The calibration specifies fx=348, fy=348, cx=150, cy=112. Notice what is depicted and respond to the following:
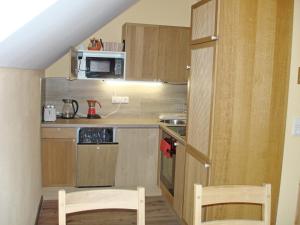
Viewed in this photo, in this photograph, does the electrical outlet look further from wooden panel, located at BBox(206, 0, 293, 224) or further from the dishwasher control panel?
wooden panel, located at BBox(206, 0, 293, 224)

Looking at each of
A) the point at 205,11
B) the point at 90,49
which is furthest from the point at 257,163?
the point at 90,49

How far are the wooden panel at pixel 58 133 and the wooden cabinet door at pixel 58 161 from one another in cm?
5

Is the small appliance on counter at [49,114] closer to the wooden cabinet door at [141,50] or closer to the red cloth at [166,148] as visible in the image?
the wooden cabinet door at [141,50]

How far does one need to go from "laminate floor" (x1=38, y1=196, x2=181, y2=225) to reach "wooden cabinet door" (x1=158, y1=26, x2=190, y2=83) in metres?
1.61

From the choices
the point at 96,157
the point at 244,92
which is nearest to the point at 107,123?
the point at 96,157

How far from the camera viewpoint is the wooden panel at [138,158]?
168 inches

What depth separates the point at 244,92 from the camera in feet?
8.08

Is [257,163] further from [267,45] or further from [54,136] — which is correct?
[54,136]

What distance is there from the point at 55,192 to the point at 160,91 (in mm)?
1866

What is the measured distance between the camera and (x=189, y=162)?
298cm

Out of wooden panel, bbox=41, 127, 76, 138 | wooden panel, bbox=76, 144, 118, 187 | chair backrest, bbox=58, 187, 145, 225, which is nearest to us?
chair backrest, bbox=58, 187, 145, 225

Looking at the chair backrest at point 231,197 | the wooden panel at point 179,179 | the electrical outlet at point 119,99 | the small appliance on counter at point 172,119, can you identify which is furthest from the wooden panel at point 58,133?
the chair backrest at point 231,197

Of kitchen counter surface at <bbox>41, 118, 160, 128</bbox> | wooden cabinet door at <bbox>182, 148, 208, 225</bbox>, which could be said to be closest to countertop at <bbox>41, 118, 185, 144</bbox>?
kitchen counter surface at <bbox>41, 118, 160, 128</bbox>

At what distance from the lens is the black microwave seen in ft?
13.5
